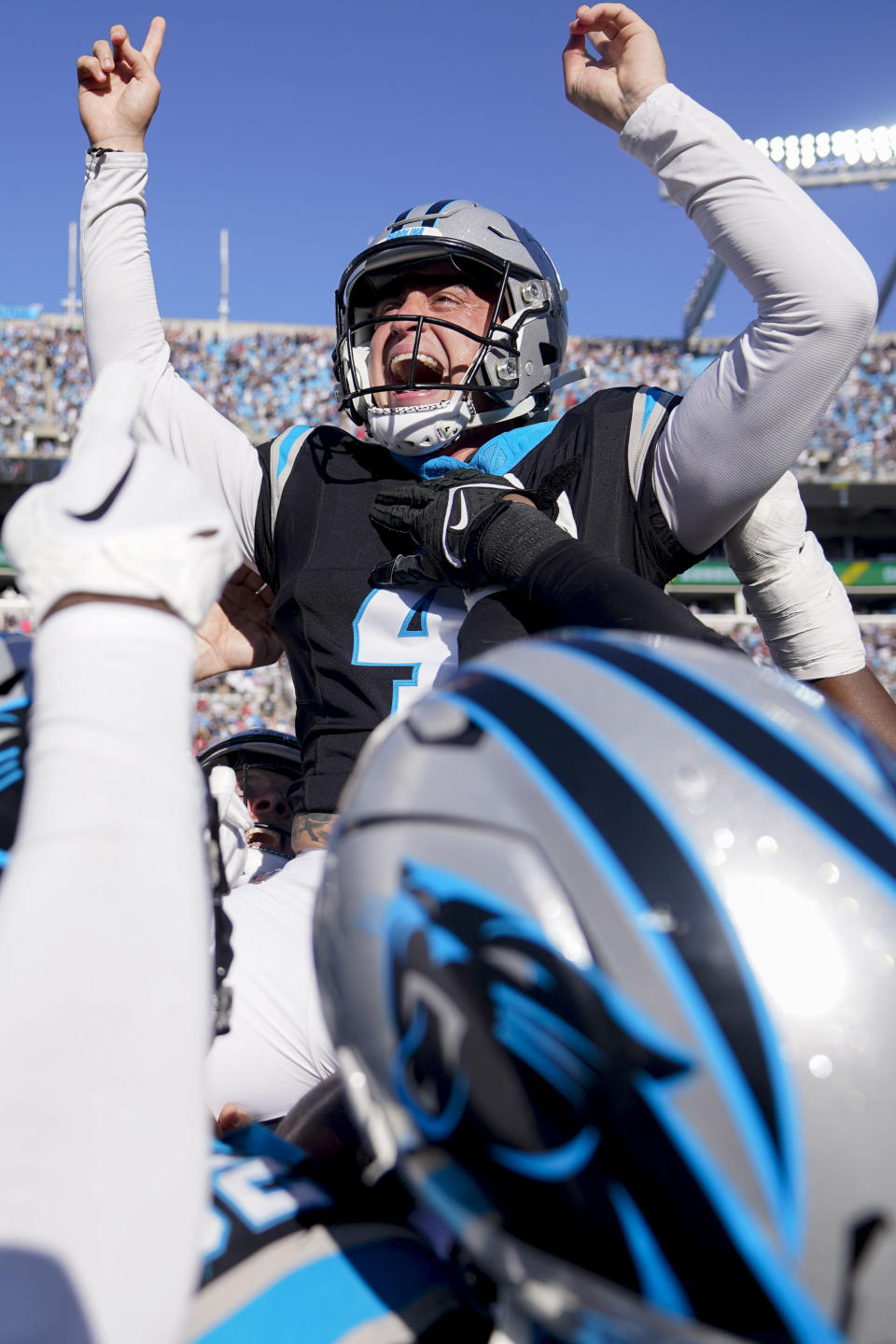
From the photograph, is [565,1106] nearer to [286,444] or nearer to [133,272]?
[286,444]

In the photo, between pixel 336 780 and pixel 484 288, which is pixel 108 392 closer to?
pixel 336 780

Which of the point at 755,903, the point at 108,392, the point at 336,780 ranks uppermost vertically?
the point at 108,392

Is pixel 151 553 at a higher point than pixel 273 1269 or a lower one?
higher

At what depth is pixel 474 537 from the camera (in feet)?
5.79

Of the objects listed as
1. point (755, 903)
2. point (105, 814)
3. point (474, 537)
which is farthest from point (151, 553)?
point (474, 537)

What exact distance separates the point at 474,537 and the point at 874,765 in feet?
3.15

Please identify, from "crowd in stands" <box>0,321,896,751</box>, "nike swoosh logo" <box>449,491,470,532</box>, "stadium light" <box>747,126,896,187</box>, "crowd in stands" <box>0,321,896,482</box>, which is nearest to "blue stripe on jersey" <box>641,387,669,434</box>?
"nike swoosh logo" <box>449,491,470,532</box>

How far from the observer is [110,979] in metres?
0.79

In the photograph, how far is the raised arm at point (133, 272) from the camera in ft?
7.44

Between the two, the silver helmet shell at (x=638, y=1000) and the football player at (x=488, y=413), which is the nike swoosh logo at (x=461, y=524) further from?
the silver helmet shell at (x=638, y=1000)

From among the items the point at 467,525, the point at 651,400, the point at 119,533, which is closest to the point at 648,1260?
the point at 119,533

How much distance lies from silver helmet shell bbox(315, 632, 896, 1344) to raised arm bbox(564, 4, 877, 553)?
103cm

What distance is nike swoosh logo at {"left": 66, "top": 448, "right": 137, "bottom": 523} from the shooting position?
36.0 inches

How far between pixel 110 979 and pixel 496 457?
1717 mm
